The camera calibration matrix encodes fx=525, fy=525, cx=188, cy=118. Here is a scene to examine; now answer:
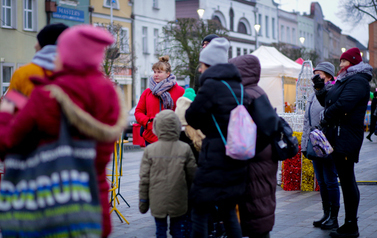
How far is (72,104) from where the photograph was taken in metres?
2.45

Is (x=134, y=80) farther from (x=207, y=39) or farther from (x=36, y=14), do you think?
(x=207, y=39)

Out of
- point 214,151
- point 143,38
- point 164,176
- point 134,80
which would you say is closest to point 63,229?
point 214,151

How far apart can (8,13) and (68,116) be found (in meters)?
25.8

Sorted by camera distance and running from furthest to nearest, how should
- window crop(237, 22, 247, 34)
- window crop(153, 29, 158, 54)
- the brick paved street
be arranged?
window crop(237, 22, 247, 34) → window crop(153, 29, 158, 54) → the brick paved street

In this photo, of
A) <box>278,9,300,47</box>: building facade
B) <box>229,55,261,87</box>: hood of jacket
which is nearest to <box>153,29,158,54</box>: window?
<box>278,9,300,47</box>: building facade

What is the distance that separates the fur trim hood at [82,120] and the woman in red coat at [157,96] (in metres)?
3.29

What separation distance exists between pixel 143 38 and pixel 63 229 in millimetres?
36689

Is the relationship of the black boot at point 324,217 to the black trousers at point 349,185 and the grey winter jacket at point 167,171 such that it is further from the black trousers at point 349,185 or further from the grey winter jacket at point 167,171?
the grey winter jacket at point 167,171

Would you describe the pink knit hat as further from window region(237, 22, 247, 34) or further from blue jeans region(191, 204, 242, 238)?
window region(237, 22, 247, 34)

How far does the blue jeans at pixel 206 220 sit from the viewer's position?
407 centimetres

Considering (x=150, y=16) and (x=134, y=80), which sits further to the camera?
(x=150, y=16)

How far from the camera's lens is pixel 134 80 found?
36.0m

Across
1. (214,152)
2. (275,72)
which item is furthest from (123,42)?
(214,152)

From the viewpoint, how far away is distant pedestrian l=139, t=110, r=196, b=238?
14.7 feet
